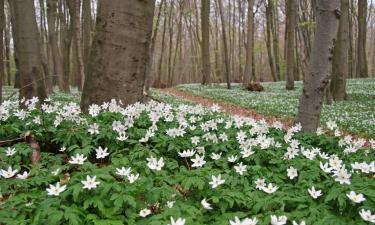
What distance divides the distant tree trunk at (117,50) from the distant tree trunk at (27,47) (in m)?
2.95

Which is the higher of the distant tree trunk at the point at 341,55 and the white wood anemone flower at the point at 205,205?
the distant tree trunk at the point at 341,55

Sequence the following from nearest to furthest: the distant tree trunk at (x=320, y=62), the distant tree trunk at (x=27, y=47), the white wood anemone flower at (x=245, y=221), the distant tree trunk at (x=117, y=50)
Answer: the white wood anemone flower at (x=245, y=221)
the distant tree trunk at (x=320, y=62)
the distant tree trunk at (x=117, y=50)
the distant tree trunk at (x=27, y=47)

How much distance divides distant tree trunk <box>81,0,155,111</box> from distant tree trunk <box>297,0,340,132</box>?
2634 mm

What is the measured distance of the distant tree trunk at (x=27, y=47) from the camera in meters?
8.68

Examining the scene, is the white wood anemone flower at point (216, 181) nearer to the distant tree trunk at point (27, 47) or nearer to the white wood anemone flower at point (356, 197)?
the white wood anemone flower at point (356, 197)

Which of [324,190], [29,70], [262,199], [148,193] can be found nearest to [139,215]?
[148,193]

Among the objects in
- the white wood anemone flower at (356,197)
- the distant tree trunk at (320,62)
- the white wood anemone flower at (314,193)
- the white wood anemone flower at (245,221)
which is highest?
the distant tree trunk at (320,62)

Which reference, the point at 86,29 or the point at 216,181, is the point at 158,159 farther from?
the point at 86,29

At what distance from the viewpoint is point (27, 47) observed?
348 inches

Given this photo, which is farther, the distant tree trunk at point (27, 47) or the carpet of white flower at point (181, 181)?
the distant tree trunk at point (27, 47)

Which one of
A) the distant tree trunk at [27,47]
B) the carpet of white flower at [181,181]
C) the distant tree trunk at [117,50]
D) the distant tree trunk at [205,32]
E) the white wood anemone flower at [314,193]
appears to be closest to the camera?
the carpet of white flower at [181,181]

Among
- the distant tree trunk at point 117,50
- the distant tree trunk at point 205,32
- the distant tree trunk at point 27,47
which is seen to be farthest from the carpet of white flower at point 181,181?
the distant tree trunk at point 205,32

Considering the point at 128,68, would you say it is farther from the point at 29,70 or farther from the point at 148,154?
the point at 29,70

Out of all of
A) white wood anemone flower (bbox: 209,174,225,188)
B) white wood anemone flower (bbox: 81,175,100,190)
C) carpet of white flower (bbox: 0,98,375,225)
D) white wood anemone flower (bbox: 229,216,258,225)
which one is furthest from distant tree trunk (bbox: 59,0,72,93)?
white wood anemone flower (bbox: 229,216,258,225)
